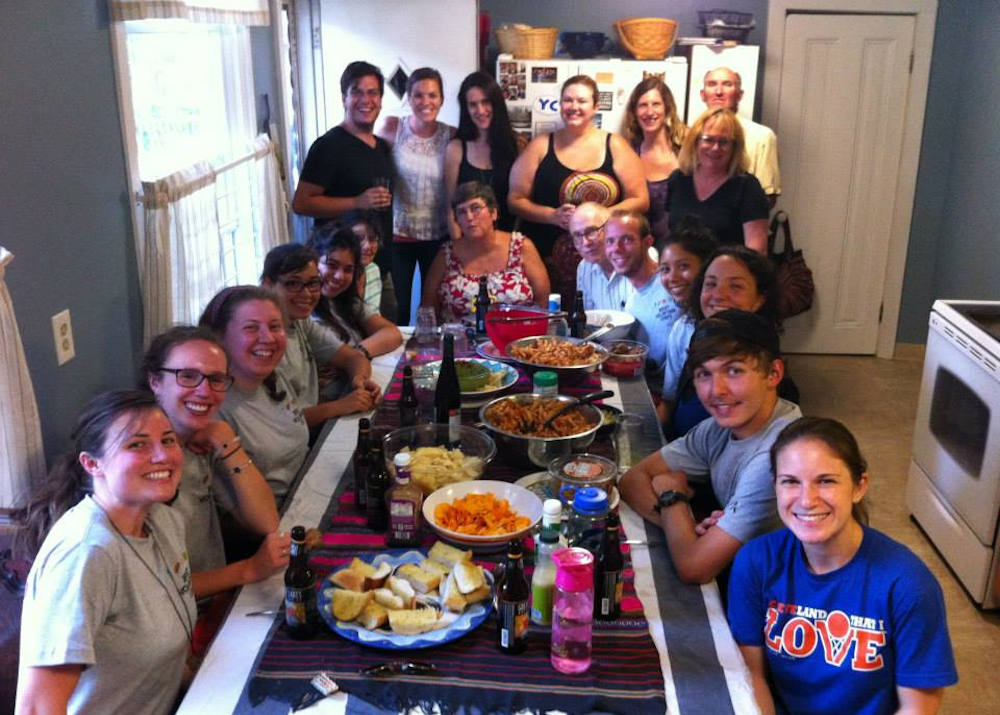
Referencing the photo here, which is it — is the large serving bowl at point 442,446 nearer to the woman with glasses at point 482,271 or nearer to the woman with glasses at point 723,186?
the woman with glasses at point 482,271

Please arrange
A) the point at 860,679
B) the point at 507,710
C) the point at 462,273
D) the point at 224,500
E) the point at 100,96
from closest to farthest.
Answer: the point at 507,710 < the point at 860,679 < the point at 224,500 < the point at 100,96 < the point at 462,273

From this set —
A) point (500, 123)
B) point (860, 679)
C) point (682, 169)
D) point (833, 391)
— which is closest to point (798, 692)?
point (860, 679)

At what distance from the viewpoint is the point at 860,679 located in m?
1.56

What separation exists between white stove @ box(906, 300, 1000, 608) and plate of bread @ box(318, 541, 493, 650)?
78.8 inches

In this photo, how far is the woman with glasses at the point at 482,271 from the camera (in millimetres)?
3625

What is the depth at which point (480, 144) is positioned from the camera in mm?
4180

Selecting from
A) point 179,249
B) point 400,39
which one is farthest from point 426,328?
point 400,39

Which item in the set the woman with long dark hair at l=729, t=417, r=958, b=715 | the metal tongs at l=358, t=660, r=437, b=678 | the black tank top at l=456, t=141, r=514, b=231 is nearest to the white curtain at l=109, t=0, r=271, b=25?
the black tank top at l=456, t=141, r=514, b=231

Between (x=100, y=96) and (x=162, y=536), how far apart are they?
1.52 m

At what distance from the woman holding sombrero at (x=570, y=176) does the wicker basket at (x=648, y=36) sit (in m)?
0.77

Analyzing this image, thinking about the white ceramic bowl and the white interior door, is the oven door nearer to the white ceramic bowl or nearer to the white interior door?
the white ceramic bowl

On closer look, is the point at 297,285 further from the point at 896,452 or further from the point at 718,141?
the point at 896,452

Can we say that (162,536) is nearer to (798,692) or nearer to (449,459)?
(449,459)

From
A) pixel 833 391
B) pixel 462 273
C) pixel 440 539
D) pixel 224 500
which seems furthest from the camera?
pixel 833 391
